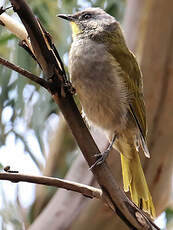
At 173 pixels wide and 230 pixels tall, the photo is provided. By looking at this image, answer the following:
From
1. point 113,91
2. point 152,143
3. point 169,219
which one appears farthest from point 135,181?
point 169,219

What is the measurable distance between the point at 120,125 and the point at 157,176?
2.35 ft

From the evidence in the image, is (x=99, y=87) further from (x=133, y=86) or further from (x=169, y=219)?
(x=169, y=219)

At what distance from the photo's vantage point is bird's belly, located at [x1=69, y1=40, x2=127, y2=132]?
87.3 inches

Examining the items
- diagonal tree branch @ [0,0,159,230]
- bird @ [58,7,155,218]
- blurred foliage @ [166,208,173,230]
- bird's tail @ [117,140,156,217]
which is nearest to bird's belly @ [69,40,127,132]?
bird @ [58,7,155,218]

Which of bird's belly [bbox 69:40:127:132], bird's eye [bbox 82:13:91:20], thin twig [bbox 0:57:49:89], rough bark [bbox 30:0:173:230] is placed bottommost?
rough bark [bbox 30:0:173:230]

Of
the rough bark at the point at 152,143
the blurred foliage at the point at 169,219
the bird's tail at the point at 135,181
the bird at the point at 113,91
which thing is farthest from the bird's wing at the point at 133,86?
the blurred foliage at the point at 169,219

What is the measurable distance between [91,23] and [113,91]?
48cm

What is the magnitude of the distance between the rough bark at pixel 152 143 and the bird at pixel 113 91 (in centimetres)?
51

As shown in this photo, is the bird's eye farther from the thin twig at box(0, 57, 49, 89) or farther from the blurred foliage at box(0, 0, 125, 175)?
the thin twig at box(0, 57, 49, 89)

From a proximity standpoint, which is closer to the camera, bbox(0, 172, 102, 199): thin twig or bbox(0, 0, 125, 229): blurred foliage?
bbox(0, 172, 102, 199): thin twig

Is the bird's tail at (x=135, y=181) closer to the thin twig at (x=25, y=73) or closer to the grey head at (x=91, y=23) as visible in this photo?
the grey head at (x=91, y=23)

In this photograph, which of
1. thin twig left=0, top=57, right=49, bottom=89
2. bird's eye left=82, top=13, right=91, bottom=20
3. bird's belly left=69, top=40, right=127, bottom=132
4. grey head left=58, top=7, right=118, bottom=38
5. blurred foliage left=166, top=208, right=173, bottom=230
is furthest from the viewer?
blurred foliage left=166, top=208, right=173, bottom=230

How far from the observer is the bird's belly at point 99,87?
222cm

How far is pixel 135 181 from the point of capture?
7.73 feet
